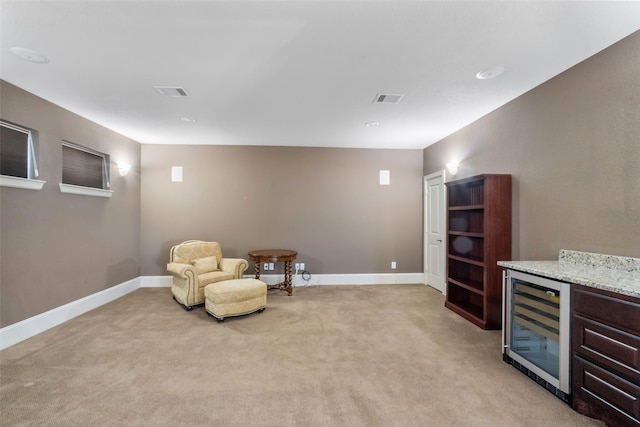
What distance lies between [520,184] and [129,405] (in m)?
4.09

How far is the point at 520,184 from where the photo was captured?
3074mm

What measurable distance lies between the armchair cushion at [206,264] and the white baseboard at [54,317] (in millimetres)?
1363

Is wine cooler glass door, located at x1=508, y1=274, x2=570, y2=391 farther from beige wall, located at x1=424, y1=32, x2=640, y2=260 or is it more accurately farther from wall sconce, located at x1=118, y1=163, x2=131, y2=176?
wall sconce, located at x1=118, y1=163, x2=131, y2=176

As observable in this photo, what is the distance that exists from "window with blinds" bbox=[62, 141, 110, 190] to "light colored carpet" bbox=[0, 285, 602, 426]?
1829mm

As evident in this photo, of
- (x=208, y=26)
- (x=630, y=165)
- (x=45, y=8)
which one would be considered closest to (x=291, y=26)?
(x=208, y=26)

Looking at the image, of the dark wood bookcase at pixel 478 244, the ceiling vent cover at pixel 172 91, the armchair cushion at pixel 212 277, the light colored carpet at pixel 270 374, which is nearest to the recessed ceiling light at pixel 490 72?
the dark wood bookcase at pixel 478 244

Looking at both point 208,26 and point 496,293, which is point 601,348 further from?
point 208,26

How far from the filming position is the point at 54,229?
3.31 meters

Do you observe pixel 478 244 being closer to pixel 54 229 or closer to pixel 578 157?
pixel 578 157

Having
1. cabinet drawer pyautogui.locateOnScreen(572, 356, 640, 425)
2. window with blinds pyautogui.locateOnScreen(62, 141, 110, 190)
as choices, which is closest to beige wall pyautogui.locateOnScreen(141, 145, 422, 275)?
window with blinds pyautogui.locateOnScreen(62, 141, 110, 190)

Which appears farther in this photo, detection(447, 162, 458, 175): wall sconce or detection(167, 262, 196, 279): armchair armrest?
detection(447, 162, 458, 175): wall sconce

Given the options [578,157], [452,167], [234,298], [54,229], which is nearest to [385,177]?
[452,167]

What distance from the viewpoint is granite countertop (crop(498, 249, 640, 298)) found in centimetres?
171

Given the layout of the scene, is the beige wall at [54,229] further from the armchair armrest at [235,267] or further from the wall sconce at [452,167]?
the wall sconce at [452,167]
